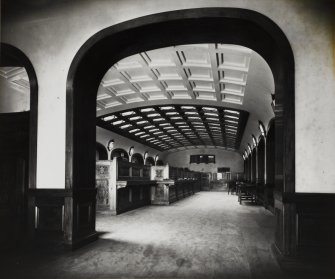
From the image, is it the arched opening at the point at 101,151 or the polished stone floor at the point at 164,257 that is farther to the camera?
the arched opening at the point at 101,151

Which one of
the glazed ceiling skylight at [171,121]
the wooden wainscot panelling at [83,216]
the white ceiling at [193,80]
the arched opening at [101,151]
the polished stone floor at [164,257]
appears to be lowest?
the polished stone floor at [164,257]

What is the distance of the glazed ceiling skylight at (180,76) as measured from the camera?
6.94 m

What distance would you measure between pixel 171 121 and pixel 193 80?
702cm

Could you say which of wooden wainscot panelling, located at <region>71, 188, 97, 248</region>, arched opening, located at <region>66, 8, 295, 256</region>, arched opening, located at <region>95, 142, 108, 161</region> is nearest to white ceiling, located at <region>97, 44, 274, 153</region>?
arched opening, located at <region>66, 8, 295, 256</region>

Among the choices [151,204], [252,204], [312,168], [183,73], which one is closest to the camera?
[312,168]

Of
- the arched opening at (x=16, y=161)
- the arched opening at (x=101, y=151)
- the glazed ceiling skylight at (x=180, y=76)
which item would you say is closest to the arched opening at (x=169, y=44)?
the arched opening at (x=16, y=161)

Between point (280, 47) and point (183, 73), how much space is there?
4.43 metres

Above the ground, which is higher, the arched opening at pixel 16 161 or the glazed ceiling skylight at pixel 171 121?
the glazed ceiling skylight at pixel 171 121

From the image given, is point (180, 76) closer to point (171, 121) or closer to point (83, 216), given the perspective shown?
point (83, 216)

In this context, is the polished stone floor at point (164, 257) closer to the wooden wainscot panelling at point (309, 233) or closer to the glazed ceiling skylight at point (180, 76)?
the wooden wainscot panelling at point (309, 233)

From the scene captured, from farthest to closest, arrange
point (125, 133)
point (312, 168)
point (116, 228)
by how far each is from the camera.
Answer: point (125, 133)
point (116, 228)
point (312, 168)

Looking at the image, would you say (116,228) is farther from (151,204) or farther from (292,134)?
(151,204)

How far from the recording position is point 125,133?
55.6ft

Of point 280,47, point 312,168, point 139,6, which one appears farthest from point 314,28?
point 139,6
